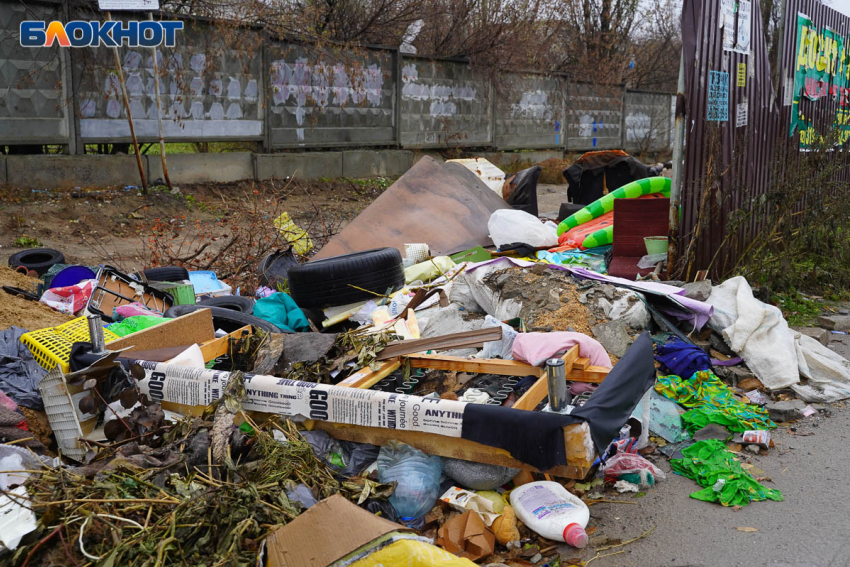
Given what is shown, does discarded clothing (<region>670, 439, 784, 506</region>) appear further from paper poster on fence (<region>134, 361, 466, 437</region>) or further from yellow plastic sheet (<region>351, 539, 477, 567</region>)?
yellow plastic sheet (<region>351, 539, 477, 567</region>)

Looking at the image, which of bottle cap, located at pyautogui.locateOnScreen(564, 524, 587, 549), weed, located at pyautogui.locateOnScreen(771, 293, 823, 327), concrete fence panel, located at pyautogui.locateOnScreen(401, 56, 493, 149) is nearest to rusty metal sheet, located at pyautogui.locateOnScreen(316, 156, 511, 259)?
weed, located at pyautogui.locateOnScreen(771, 293, 823, 327)

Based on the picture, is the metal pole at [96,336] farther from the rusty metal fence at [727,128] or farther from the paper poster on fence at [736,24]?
the paper poster on fence at [736,24]

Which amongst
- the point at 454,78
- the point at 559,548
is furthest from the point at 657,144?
the point at 559,548

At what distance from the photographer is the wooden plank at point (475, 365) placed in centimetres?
366

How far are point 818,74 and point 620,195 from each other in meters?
3.80

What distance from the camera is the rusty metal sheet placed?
24.1ft

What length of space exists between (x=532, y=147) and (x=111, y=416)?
1656 centimetres

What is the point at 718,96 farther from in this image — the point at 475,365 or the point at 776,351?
the point at 475,365

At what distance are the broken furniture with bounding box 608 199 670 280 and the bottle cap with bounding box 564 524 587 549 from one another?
3881 mm

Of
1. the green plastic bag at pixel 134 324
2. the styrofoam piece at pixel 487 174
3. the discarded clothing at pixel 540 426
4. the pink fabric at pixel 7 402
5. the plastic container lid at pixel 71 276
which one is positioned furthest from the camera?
the styrofoam piece at pixel 487 174

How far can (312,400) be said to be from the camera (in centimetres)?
321

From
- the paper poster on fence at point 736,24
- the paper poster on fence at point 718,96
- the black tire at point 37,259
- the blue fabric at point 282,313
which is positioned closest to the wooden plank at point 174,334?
the blue fabric at point 282,313

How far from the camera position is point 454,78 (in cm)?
1627

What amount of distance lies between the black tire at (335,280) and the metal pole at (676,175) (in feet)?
8.35
